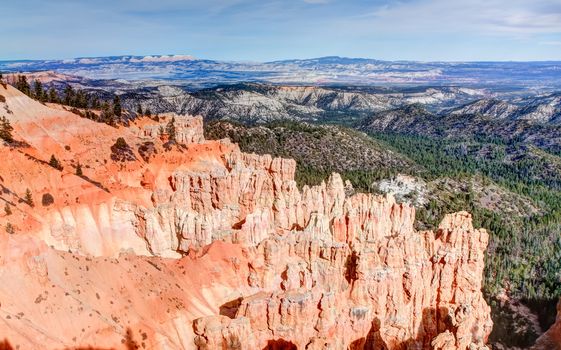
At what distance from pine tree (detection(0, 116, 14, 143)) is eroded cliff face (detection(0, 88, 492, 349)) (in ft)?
4.51

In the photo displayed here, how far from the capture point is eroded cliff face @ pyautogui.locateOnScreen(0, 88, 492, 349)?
34.1 metres

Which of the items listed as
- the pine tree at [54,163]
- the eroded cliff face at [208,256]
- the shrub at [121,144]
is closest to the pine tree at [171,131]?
the eroded cliff face at [208,256]

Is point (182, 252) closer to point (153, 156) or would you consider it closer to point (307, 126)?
point (153, 156)

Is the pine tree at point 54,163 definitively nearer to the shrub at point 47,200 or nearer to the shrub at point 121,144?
the shrub at point 47,200

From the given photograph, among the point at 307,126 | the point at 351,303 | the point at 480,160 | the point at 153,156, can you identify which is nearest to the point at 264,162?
the point at 153,156

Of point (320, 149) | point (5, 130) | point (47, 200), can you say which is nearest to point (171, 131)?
point (5, 130)

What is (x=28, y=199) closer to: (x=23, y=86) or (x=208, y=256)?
(x=208, y=256)

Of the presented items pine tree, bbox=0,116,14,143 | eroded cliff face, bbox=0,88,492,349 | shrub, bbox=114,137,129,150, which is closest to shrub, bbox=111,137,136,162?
shrub, bbox=114,137,129,150

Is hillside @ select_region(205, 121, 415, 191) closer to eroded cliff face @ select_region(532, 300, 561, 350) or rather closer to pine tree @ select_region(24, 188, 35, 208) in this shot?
eroded cliff face @ select_region(532, 300, 561, 350)

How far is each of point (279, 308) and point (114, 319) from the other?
515 inches

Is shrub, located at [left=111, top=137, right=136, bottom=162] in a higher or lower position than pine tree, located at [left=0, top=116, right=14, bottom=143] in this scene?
lower

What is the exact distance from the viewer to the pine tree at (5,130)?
1909 inches

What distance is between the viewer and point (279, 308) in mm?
40156

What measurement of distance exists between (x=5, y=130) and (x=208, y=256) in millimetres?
24577
